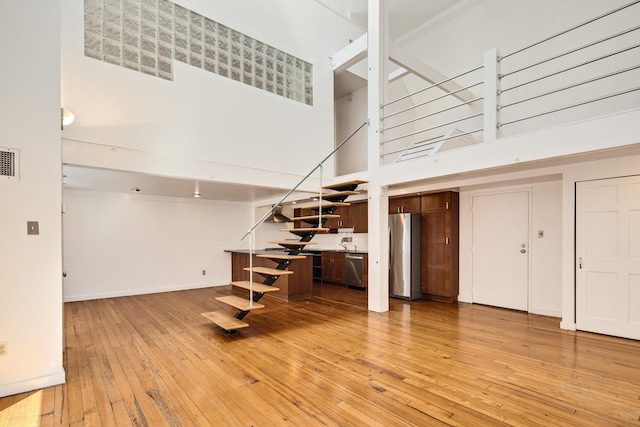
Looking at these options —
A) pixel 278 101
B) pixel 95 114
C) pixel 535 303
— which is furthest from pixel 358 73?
pixel 535 303

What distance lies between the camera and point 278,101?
5.44 metres

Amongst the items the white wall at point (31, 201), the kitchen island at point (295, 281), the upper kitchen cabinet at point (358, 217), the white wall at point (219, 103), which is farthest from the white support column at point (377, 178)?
the white wall at point (31, 201)

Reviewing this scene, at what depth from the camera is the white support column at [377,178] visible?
4.98m

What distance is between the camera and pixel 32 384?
2.58 metres

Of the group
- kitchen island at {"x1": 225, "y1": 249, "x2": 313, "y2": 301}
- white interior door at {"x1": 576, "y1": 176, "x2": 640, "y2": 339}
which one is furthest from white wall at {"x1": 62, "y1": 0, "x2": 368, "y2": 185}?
white interior door at {"x1": 576, "y1": 176, "x2": 640, "y2": 339}

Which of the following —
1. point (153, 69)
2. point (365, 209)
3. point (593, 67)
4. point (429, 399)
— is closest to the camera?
point (429, 399)

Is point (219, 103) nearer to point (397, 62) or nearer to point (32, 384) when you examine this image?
point (397, 62)

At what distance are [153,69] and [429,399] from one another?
194 inches

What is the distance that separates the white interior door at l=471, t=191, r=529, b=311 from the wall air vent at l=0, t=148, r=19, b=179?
621 cm

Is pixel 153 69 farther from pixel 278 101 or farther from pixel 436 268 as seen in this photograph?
pixel 436 268

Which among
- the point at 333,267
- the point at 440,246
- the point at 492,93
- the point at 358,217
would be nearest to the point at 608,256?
the point at 440,246

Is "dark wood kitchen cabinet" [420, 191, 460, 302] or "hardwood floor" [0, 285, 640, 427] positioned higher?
"dark wood kitchen cabinet" [420, 191, 460, 302]

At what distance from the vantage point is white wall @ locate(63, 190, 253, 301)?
19.6ft

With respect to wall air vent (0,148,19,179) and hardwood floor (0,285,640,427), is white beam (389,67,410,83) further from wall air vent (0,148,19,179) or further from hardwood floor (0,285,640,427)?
wall air vent (0,148,19,179)
